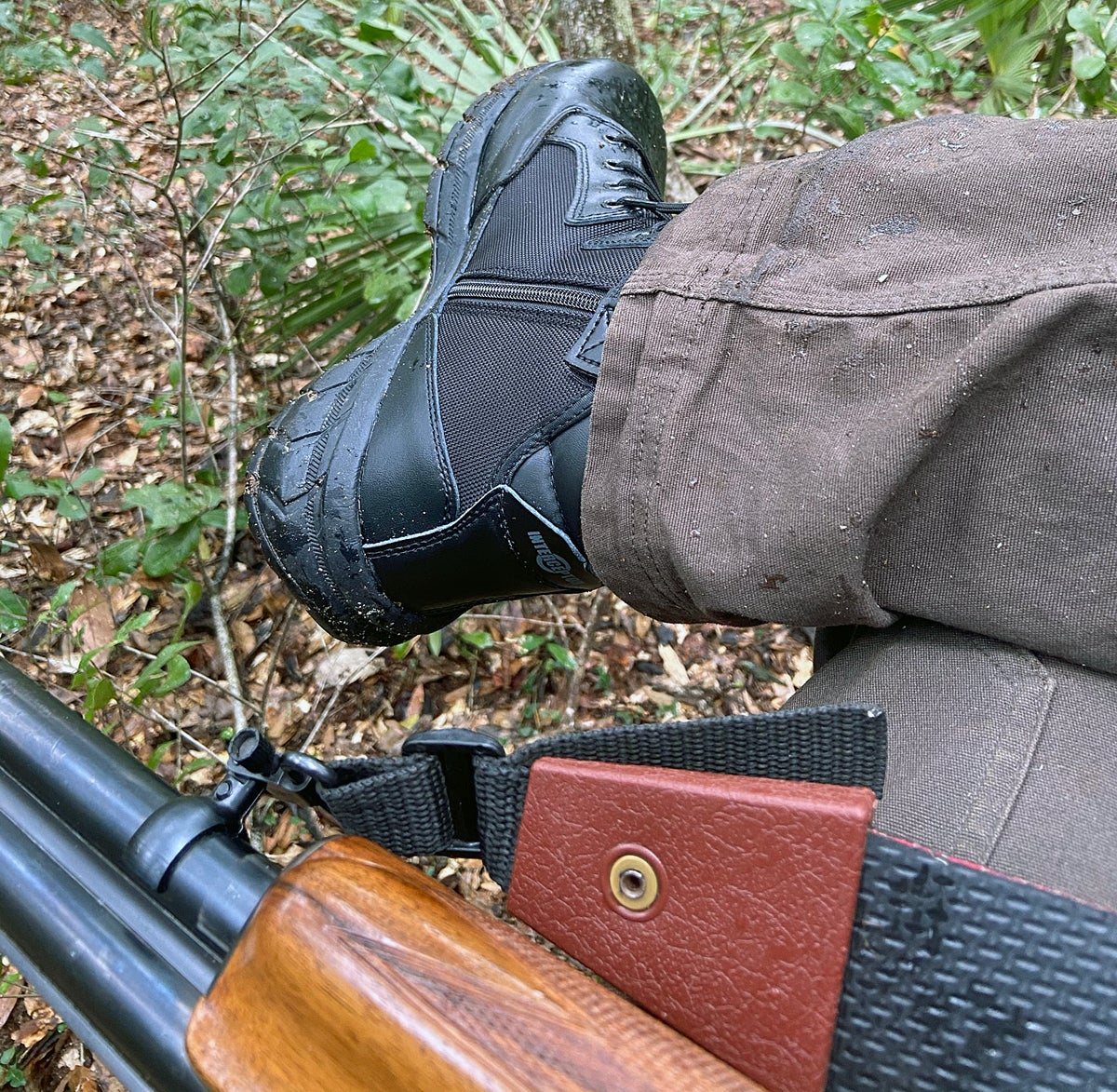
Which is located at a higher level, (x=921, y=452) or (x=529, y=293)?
(x=529, y=293)

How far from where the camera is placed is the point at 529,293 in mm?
1082

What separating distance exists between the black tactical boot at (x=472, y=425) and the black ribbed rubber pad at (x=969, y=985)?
558 mm

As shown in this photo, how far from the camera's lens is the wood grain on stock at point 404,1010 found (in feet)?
1.65

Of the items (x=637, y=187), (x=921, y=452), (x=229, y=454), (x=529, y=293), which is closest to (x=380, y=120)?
(x=229, y=454)

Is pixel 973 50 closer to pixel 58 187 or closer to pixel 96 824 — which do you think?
pixel 58 187

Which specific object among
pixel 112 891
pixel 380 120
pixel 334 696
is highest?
pixel 380 120

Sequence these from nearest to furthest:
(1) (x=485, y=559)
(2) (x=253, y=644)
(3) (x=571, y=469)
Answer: (3) (x=571, y=469) → (1) (x=485, y=559) → (2) (x=253, y=644)

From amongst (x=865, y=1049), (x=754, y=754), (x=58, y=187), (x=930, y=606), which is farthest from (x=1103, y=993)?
(x=58, y=187)

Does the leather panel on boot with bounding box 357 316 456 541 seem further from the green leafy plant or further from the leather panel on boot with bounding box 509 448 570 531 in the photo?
the green leafy plant

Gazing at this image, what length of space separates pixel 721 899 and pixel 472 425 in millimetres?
660

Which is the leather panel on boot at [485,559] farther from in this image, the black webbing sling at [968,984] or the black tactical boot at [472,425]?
the black webbing sling at [968,984]

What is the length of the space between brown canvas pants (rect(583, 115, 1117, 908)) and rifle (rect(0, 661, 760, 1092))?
0.31 metres

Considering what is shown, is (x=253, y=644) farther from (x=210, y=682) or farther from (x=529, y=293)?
(x=529, y=293)

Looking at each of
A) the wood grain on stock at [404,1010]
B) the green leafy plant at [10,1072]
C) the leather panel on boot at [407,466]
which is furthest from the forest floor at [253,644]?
the wood grain on stock at [404,1010]
